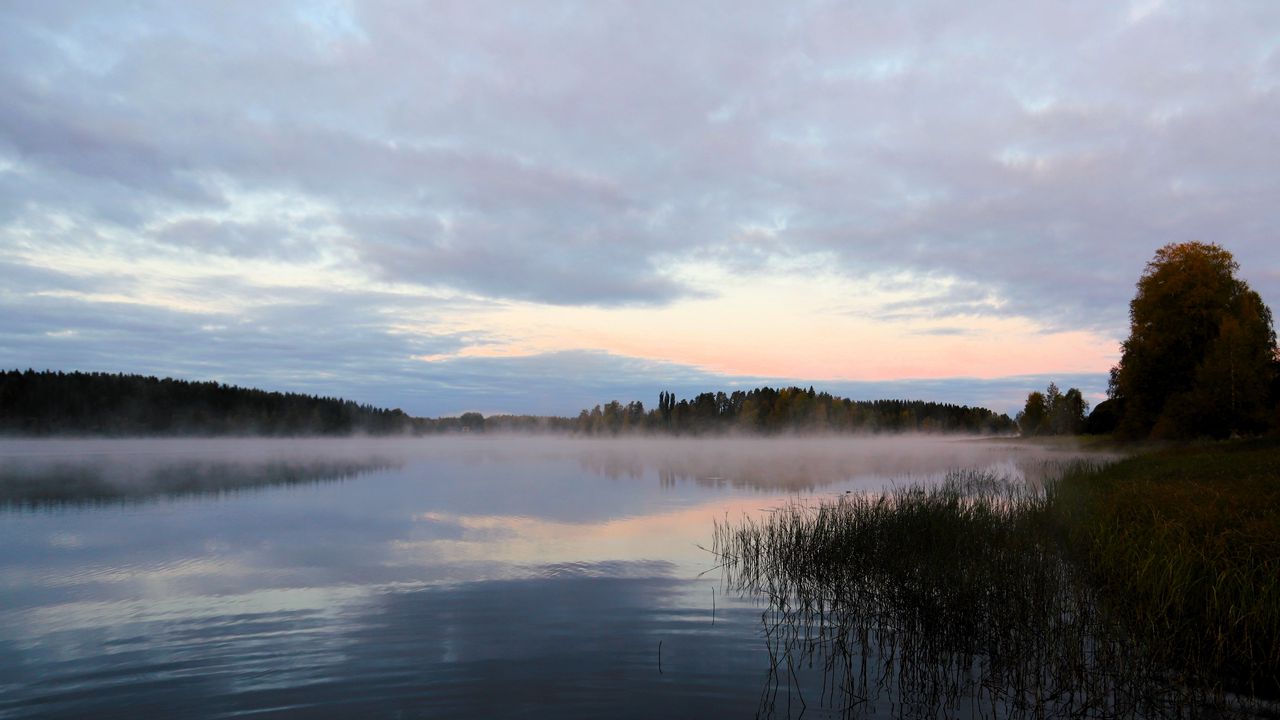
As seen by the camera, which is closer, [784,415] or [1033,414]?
[1033,414]

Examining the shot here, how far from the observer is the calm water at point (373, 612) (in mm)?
9078

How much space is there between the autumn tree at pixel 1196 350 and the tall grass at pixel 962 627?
33805mm

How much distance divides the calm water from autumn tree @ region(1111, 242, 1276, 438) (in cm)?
3084

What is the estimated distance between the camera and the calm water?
9.08 m

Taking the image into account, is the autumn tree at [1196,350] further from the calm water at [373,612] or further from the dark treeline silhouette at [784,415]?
the dark treeline silhouette at [784,415]

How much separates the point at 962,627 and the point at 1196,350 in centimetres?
4856

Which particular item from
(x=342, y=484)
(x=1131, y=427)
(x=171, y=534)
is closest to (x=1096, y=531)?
(x=171, y=534)

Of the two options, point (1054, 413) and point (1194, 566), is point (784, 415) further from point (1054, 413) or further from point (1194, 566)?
point (1194, 566)

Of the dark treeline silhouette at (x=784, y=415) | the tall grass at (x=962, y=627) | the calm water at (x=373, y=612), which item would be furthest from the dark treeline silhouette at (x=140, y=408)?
the tall grass at (x=962, y=627)

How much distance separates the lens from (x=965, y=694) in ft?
28.9

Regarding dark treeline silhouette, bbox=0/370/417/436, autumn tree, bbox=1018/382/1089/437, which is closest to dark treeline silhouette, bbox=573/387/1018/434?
autumn tree, bbox=1018/382/1089/437

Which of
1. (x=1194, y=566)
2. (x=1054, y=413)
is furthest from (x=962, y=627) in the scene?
(x=1054, y=413)

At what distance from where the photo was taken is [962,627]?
10.4 metres

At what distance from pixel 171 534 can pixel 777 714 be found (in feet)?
73.3
